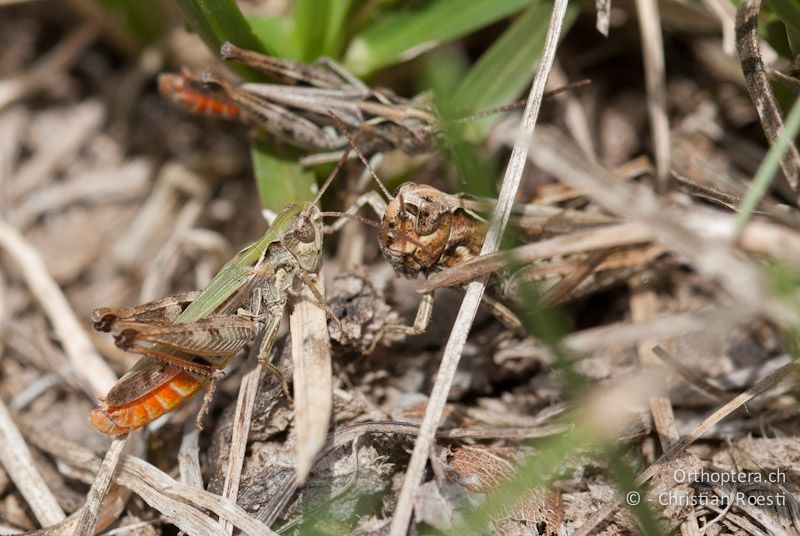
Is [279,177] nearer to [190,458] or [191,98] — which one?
[191,98]

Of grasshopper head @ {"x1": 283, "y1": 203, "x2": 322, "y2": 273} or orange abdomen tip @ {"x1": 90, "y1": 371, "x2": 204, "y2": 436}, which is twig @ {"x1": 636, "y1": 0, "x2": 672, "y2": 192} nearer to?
grasshopper head @ {"x1": 283, "y1": 203, "x2": 322, "y2": 273}

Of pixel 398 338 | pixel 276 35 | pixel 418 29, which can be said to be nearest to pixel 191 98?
pixel 276 35

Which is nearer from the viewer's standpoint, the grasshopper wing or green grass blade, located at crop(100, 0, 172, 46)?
the grasshopper wing

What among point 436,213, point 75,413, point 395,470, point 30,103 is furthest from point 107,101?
point 395,470

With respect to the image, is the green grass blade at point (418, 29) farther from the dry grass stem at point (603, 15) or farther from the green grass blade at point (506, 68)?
the dry grass stem at point (603, 15)

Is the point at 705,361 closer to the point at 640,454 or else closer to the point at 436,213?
the point at 640,454

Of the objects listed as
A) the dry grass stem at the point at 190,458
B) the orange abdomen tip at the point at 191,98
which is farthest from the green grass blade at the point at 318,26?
the dry grass stem at the point at 190,458

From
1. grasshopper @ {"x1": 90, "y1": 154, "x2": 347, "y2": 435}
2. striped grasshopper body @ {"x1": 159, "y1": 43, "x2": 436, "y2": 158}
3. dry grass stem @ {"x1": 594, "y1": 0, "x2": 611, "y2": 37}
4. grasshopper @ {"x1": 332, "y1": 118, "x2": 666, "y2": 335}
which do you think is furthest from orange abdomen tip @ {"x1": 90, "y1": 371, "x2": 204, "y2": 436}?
dry grass stem @ {"x1": 594, "y1": 0, "x2": 611, "y2": 37}
